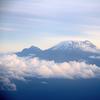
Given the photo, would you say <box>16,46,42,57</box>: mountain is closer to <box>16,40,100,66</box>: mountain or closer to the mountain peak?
<box>16,40,100,66</box>: mountain

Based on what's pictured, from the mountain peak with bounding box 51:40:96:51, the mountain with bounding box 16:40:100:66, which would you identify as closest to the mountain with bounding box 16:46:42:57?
the mountain with bounding box 16:40:100:66

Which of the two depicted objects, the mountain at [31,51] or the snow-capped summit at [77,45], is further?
the mountain at [31,51]

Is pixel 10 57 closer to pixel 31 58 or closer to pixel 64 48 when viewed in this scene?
pixel 31 58

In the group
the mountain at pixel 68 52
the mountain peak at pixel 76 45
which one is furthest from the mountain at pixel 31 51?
the mountain peak at pixel 76 45

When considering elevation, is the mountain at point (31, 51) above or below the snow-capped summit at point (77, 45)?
below

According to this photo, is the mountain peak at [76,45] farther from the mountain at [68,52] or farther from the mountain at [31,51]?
the mountain at [31,51]

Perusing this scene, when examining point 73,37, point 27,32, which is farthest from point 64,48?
point 27,32

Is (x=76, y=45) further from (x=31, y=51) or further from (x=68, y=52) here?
(x=31, y=51)
